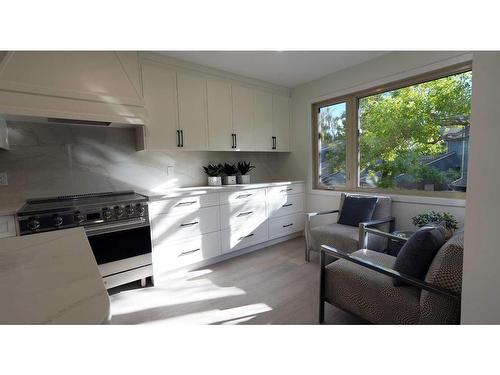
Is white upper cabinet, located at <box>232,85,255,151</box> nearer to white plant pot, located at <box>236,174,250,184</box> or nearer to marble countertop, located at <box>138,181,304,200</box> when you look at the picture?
white plant pot, located at <box>236,174,250,184</box>

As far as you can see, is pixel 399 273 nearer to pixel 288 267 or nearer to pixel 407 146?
pixel 288 267

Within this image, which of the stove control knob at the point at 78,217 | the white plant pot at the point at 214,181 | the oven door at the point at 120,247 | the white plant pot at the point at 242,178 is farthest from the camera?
the white plant pot at the point at 242,178

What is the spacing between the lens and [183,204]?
2.49 m

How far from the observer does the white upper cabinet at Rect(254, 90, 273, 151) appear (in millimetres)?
3387

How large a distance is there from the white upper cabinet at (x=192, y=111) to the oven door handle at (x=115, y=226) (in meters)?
0.98

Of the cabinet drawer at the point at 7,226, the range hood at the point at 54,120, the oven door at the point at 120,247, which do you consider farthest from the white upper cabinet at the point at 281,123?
the cabinet drawer at the point at 7,226

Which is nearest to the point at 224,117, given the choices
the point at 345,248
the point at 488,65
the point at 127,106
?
the point at 127,106

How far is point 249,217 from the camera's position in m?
3.04

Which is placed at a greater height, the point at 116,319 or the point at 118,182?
the point at 118,182

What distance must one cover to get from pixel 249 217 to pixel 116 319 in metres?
1.72

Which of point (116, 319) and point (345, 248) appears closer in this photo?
point (116, 319)

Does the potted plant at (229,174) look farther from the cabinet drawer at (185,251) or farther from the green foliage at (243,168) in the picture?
the cabinet drawer at (185,251)

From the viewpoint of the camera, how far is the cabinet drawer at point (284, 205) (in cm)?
328

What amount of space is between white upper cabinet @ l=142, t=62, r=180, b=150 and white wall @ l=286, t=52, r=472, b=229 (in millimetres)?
1939
